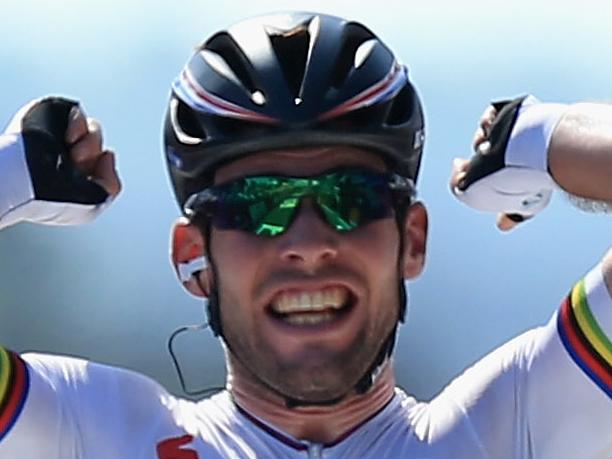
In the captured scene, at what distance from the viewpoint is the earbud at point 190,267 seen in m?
3.40

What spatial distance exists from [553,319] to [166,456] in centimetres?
88

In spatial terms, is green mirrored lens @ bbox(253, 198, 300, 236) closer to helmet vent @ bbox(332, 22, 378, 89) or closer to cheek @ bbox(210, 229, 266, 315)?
cheek @ bbox(210, 229, 266, 315)

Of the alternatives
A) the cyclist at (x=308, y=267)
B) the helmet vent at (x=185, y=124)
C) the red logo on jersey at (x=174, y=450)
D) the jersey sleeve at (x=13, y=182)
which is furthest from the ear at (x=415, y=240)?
the jersey sleeve at (x=13, y=182)

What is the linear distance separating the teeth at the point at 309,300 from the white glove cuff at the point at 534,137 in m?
0.53

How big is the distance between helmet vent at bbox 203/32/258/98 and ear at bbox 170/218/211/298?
34 centimetres

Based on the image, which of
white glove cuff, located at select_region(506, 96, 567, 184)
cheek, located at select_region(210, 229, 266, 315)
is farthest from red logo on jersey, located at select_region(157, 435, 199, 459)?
white glove cuff, located at select_region(506, 96, 567, 184)

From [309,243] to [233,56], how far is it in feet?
1.81

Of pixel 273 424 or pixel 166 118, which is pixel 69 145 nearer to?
pixel 166 118

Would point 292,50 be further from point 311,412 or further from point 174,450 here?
point 174,450

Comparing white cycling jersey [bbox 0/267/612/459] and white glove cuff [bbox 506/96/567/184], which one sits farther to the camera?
white glove cuff [bbox 506/96/567/184]

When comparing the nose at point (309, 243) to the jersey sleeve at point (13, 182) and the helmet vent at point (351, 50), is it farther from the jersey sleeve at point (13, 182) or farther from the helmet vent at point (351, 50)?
the jersey sleeve at point (13, 182)

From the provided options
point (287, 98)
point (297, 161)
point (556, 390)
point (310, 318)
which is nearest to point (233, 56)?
point (287, 98)

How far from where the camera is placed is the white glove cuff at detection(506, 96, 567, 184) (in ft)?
11.0

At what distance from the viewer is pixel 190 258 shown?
135 inches
